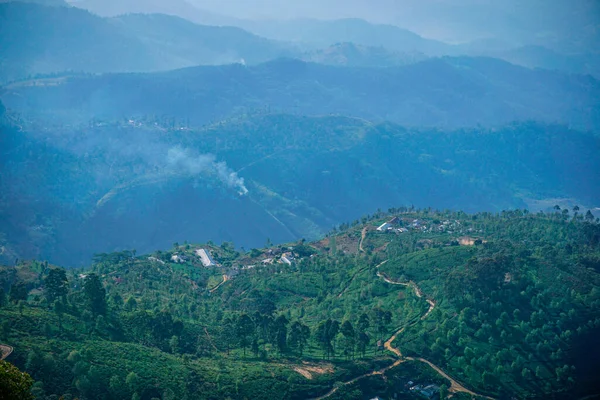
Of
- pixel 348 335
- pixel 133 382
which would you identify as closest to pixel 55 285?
pixel 133 382

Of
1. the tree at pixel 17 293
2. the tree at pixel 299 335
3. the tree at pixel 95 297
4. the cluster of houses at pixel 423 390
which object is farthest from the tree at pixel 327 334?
the tree at pixel 17 293

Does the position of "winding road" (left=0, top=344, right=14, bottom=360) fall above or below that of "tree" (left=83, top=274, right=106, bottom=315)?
above

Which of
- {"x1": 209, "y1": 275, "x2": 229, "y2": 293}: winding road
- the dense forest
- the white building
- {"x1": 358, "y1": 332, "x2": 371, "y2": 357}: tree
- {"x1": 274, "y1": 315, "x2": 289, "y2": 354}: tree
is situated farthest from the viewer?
the white building

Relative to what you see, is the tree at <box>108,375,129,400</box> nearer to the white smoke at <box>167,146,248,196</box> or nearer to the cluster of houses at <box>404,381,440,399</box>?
the cluster of houses at <box>404,381,440,399</box>

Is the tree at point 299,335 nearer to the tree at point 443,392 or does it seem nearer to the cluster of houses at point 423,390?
the cluster of houses at point 423,390

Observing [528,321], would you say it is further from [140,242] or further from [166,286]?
[140,242]

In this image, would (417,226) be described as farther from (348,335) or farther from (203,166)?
(203,166)

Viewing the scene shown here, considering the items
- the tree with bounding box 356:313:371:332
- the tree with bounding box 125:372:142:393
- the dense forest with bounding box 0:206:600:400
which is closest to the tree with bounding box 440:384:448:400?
the dense forest with bounding box 0:206:600:400
